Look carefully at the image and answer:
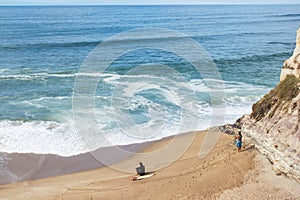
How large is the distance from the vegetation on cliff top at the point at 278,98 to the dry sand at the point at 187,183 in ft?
4.92

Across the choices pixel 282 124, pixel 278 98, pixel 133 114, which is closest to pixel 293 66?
pixel 278 98

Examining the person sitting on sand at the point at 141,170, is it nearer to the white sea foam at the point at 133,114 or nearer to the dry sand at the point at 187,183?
the dry sand at the point at 187,183

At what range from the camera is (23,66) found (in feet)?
121

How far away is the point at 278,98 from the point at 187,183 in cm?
555

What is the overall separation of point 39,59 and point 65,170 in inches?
1077

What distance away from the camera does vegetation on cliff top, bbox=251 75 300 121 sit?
46.1 ft

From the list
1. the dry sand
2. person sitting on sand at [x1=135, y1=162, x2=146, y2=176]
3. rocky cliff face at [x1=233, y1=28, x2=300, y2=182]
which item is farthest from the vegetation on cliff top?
person sitting on sand at [x1=135, y1=162, x2=146, y2=176]

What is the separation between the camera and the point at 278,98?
14.8 metres

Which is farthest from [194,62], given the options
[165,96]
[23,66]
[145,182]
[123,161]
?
[145,182]

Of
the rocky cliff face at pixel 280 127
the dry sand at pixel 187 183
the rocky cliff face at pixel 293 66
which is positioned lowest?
the dry sand at pixel 187 183

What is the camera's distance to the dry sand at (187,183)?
12.3 metres

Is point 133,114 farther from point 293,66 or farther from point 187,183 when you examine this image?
point 293,66

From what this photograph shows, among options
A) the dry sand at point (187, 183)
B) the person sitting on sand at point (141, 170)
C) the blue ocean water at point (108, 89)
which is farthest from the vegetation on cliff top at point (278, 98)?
the person sitting on sand at point (141, 170)

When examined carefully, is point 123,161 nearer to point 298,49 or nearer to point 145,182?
point 145,182
